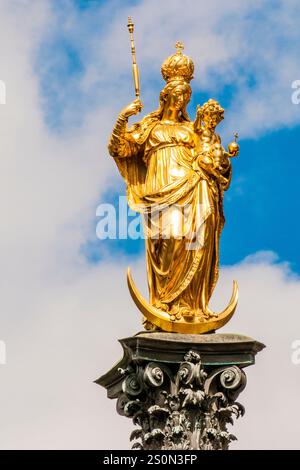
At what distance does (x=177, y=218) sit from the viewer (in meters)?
43.5

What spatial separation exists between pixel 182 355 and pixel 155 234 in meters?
2.58

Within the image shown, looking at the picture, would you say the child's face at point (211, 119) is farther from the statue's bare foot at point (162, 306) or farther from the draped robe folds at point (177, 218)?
the statue's bare foot at point (162, 306)

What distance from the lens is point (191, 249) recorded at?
43344 mm

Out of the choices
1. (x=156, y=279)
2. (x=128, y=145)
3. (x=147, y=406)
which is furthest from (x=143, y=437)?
(x=128, y=145)

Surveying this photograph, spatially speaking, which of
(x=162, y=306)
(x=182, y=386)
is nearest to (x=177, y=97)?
(x=162, y=306)

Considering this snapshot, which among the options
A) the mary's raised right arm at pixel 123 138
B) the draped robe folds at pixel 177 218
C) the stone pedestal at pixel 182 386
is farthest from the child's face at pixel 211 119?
the stone pedestal at pixel 182 386

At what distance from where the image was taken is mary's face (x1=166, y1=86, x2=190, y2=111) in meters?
44.7

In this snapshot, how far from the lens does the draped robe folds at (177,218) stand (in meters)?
43.3

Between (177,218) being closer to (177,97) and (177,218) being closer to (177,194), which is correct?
(177,194)

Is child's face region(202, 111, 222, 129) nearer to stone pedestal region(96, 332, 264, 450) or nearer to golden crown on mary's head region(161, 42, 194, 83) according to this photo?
golden crown on mary's head region(161, 42, 194, 83)

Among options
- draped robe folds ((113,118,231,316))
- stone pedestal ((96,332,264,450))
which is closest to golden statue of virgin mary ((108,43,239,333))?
draped robe folds ((113,118,231,316))

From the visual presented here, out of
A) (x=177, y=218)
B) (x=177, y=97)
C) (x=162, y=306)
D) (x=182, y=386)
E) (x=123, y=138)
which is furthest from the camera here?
(x=177, y=97)

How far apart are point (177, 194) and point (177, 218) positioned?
468 millimetres

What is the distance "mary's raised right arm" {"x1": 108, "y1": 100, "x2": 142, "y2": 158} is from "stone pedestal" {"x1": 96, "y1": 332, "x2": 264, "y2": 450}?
4046 mm
